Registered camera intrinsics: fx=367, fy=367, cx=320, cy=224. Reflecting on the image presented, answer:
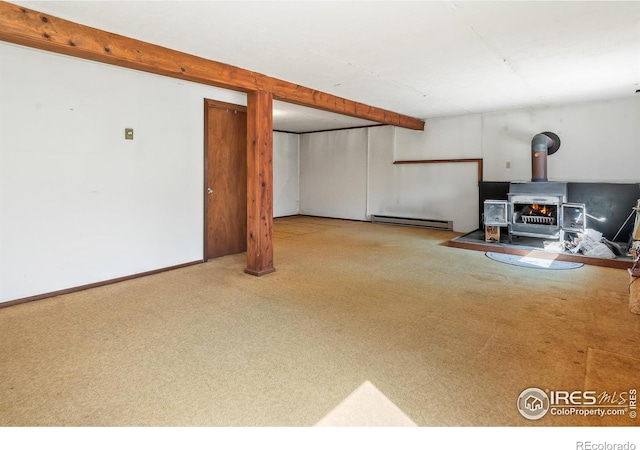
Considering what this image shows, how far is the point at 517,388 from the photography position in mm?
1971

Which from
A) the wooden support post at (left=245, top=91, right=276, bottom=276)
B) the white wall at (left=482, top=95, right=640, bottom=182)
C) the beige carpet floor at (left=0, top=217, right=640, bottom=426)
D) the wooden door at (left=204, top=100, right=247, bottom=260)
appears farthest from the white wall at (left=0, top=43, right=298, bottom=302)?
the white wall at (left=482, top=95, right=640, bottom=182)

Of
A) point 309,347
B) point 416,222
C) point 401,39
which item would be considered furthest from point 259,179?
point 416,222

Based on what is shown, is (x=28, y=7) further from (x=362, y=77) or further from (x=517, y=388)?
(x=517, y=388)

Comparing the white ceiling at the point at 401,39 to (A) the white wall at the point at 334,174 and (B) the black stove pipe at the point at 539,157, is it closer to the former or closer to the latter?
(B) the black stove pipe at the point at 539,157

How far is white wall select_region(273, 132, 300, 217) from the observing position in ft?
31.9

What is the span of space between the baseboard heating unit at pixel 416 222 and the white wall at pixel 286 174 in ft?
8.24

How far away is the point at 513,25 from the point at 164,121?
3628 mm

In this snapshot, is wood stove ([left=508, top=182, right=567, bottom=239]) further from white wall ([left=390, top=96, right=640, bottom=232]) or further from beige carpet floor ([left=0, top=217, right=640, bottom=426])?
beige carpet floor ([left=0, top=217, right=640, bottom=426])

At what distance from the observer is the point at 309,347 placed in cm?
246

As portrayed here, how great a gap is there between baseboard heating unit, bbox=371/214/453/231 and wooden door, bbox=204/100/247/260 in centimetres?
→ 406

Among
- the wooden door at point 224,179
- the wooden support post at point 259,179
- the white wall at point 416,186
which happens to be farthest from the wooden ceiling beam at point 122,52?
the white wall at point 416,186

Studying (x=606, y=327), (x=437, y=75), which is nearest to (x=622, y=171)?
(x=437, y=75)

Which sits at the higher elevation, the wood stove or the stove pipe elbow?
the stove pipe elbow
